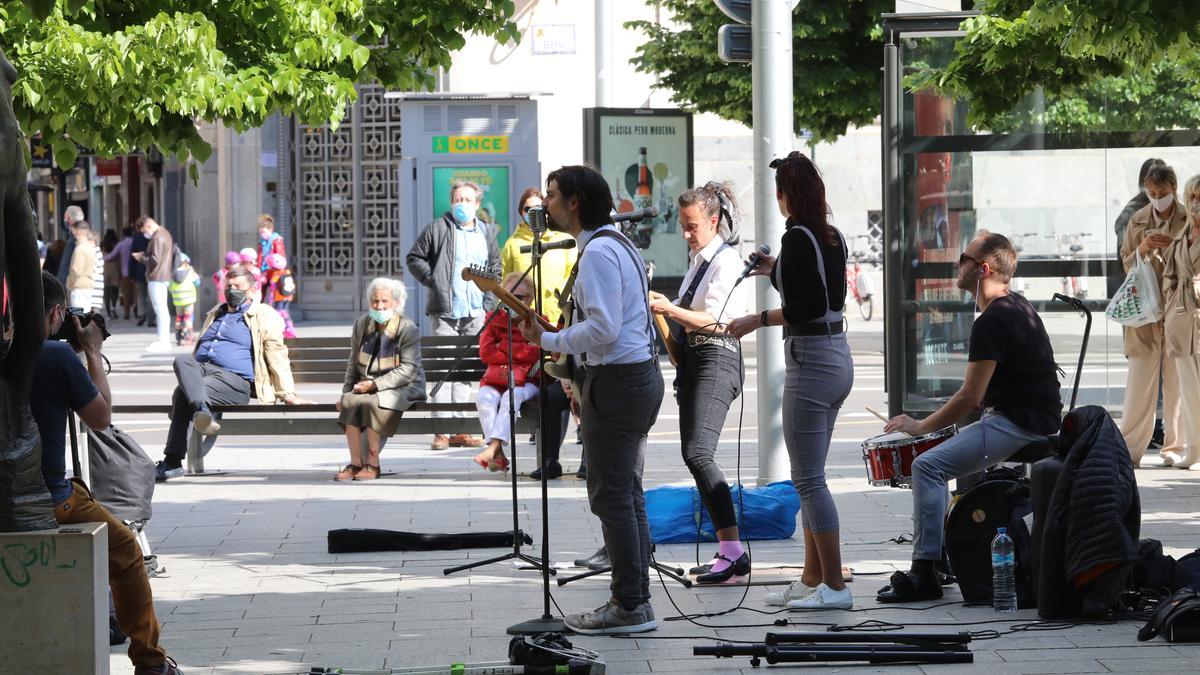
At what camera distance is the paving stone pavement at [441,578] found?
6.64 m

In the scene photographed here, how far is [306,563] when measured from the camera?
29.2 feet

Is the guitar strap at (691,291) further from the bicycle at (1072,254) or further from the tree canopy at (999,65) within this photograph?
the bicycle at (1072,254)

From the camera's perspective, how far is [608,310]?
6.80 metres

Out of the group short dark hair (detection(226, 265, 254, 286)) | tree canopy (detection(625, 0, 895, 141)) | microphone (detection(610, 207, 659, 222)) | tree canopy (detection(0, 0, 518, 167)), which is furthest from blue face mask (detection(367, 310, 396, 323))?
tree canopy (detection(625, 0, 895, 141))

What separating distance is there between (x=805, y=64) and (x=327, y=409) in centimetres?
→ 1359

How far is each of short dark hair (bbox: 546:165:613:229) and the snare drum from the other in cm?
162

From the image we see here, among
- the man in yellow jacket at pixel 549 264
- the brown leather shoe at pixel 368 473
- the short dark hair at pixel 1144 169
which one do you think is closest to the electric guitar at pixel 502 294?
the man in yellow jacket at pixel 549 264

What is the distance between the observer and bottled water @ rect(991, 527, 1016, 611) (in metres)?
7.27

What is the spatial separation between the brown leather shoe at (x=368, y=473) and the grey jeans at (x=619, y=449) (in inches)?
209

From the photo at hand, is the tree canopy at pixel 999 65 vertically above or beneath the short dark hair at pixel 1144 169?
above

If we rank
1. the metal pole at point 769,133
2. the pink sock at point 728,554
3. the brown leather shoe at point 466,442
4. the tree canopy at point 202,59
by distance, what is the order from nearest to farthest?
the pink sock at point 728,554 < the tree canopy at point 202,59 < the metal pole at point 769,133 < the brown leather shoe at point 466,442

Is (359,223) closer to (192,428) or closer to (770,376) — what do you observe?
(192,428)

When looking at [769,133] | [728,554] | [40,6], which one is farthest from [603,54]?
[40,6]

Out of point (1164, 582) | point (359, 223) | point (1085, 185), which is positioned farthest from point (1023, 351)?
point (359, 223)
